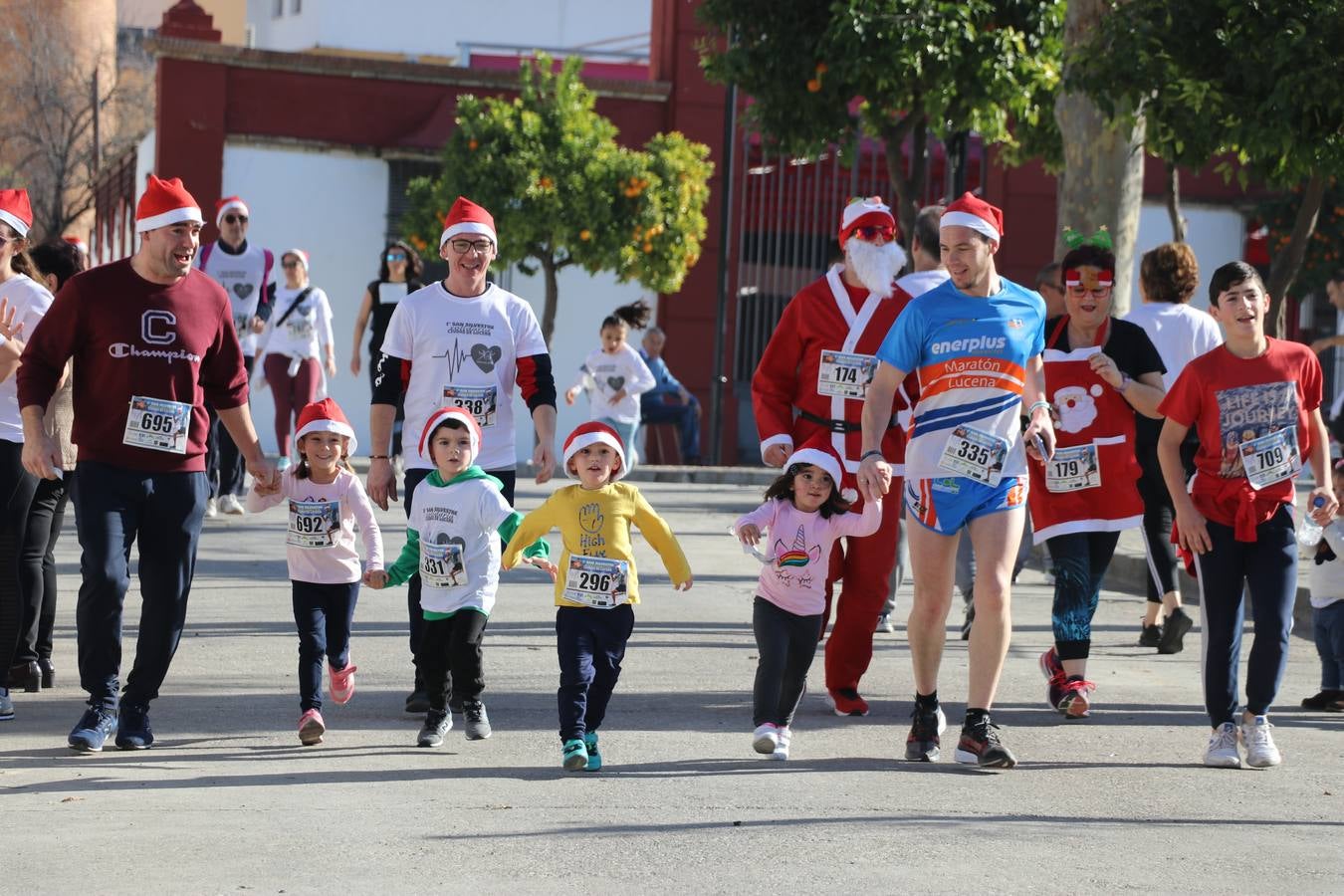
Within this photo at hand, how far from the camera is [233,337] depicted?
7844 mm

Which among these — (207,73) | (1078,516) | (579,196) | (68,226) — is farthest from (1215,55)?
(68,226)

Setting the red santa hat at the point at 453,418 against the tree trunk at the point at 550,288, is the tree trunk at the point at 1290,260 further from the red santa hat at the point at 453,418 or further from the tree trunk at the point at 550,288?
the tree trunk at the point at 550,288

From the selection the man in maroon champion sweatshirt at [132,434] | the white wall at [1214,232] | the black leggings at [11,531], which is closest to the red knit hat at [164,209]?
the man in maroon champion sweatshirt at [132,434]

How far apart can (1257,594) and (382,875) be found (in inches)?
144

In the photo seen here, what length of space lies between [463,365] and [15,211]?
183cm

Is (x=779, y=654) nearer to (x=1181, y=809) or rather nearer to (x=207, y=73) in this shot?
(x=1181, y=809)

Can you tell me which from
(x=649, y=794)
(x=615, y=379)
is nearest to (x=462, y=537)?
(x=649, y=794)

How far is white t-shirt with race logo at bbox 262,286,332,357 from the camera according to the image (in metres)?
16.2

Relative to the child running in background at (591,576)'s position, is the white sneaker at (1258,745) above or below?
below

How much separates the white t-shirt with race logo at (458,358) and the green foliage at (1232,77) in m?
6.42

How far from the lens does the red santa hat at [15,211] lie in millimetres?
8352

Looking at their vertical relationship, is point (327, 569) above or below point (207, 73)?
below

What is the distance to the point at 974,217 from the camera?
7625 millimetres

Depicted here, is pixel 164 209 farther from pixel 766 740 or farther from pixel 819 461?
pixel 766 740
